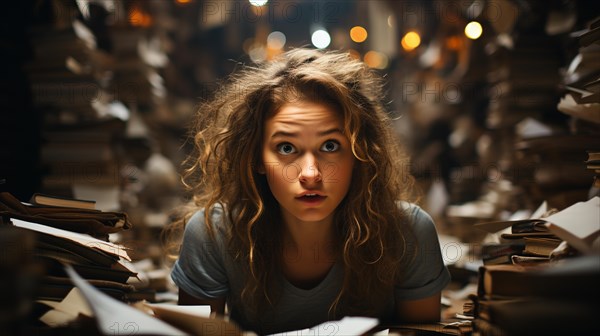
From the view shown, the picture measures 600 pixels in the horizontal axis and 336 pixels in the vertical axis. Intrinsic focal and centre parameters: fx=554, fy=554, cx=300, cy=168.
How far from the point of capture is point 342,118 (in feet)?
6.27

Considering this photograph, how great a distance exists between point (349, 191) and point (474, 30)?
240 cm

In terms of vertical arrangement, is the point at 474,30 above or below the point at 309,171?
above

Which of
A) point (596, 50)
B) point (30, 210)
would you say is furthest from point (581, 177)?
point (30, 210)

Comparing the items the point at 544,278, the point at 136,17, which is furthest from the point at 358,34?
the point at 544,278

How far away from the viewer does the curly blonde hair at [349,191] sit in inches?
75.7

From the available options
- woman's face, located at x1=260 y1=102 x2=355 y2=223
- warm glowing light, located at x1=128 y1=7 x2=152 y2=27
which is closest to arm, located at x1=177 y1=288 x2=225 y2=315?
woman's face, located at x1=260 y1=102 x2=355 y2=223

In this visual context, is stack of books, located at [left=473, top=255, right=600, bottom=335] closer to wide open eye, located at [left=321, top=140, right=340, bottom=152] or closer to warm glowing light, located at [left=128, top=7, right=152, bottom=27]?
wide open eye, located at [left=321, top=140, right=340, bottom=152]

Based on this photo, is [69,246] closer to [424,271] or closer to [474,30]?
[424,271]

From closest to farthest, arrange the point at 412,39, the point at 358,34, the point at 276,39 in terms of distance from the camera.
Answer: the point at 412,39 < the point at 358,34 < the point at 276,39

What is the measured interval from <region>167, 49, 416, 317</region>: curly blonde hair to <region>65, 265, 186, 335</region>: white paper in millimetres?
656

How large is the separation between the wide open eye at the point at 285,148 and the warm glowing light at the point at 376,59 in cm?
609

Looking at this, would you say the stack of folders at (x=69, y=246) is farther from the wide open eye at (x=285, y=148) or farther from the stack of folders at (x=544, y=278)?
the stack of folders at (x=544, y=278)

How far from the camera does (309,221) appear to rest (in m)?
1.99

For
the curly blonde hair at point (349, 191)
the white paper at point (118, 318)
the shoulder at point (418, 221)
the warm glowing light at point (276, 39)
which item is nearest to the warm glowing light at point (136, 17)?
the curly blonde hair at point (349, 191)
